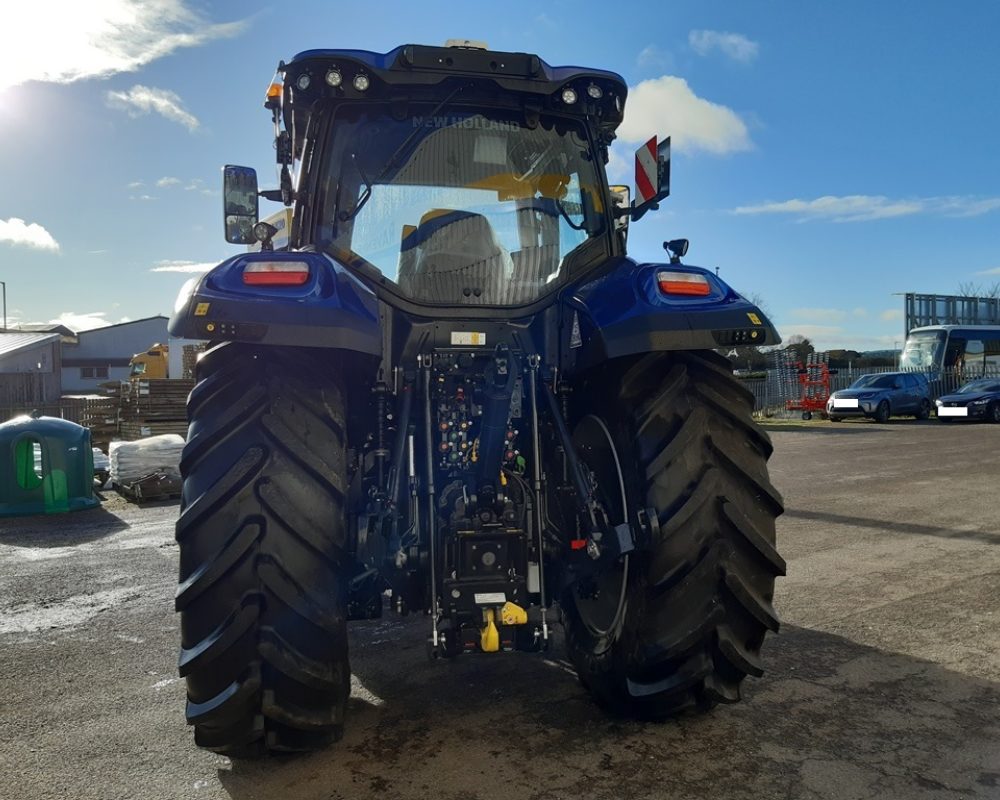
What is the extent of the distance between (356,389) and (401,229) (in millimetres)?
752

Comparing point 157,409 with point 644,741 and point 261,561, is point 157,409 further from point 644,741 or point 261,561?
point 644,741

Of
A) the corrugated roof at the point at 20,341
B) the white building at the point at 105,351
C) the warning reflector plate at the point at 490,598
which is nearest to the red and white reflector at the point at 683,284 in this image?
the warning reflector plate at the point at 490,598

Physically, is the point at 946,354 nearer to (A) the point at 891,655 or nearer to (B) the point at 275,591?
(A) the point at 891,655

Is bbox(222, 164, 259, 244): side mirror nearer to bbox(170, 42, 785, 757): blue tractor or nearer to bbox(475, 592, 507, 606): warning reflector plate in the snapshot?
bbox(170, 42, 785, 757): blue tractor

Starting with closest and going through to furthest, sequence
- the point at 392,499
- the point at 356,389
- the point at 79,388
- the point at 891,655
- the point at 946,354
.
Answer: the point at 392,499
the point at 356,389
the point at 891,655
the point at 946,354
the point at 79,388

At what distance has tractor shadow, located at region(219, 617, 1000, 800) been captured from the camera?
2838 mm

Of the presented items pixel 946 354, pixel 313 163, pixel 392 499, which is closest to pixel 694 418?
pixel 392 499

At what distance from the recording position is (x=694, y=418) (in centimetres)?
316

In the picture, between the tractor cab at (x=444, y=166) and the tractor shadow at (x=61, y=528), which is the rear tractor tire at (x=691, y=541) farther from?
the tractor shadow at (x=61, y=528)

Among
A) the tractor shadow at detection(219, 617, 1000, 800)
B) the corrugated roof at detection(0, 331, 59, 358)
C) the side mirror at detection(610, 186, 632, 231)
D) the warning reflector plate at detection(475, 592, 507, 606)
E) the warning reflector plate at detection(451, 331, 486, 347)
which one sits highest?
the corrugated roof at detection(0, 331, 59, 358)

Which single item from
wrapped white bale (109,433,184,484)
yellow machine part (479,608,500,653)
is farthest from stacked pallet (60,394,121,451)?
yellow machine part (479,608,500,653)

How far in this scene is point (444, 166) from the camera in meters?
3.72

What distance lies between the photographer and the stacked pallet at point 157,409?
1617 centimetres

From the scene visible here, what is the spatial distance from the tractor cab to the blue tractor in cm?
1
